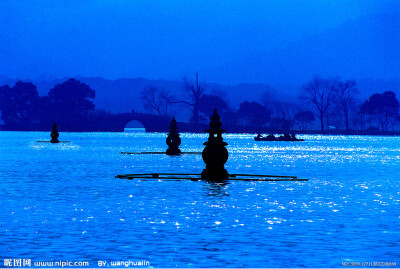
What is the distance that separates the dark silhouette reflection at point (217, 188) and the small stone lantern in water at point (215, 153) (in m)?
0.46

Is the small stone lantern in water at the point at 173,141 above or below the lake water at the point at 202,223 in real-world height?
Result: above

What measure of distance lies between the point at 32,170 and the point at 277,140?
395ft

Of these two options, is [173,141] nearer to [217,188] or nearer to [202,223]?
[217,188]

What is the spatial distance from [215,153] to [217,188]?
2.88 m

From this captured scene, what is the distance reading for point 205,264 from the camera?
1673 cm

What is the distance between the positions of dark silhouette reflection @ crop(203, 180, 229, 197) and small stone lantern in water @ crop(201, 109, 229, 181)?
1.49 ft

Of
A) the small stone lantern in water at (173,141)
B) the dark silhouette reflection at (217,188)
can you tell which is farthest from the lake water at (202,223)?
the small stone lantern in water at (173,141)

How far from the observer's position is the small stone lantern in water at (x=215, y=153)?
37875mm

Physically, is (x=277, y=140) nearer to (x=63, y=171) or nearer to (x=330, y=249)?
(x=63, y=171)

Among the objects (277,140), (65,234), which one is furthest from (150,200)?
(277,140)

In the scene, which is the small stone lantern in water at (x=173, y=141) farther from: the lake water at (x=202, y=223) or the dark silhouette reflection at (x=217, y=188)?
the dark silhouette reflection at (x=217, y=188)

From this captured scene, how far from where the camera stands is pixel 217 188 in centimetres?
3566

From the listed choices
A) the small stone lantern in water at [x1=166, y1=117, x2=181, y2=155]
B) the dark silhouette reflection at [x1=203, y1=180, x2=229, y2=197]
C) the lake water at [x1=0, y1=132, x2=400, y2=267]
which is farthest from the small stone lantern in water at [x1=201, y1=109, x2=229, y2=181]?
the small stone lantern in water at [x1=166, y1=117, x2=181, y2=155]

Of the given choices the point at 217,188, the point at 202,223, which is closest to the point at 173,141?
the point at 217,188
